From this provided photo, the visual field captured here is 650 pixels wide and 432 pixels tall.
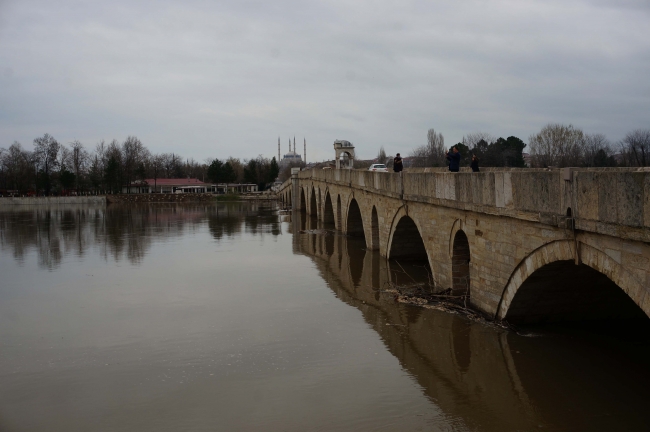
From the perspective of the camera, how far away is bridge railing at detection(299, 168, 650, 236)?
598 cm

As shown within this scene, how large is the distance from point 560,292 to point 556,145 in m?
33.2

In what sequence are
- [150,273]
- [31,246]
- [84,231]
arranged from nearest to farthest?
[150,273]
[31,246]
[84,231]

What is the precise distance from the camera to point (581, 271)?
8.27 meters

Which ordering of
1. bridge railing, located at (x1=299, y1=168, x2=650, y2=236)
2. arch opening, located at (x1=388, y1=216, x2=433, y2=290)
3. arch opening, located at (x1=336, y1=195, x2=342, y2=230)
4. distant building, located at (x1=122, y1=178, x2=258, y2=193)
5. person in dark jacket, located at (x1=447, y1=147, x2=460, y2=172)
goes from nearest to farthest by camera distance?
bridge railing, located at (x1=299, y1=168, x2=650, y2=236), person in dark jacket, located at (x1=447, y1=147, x2=460, y2=172), arch opening, located at (x1=388, y1=216, x2=433, y2=290), arch opening, located at (x1=336, y1=195, x2=342, y2=230), distant building, located at (x1=122, y1=178, x2=258, y2=193)

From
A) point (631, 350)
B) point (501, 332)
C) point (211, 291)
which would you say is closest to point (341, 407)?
point (501, 332)

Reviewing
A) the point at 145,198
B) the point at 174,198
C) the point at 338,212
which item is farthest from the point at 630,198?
the point at 145,198

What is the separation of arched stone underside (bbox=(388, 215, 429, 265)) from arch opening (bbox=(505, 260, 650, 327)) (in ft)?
20.8

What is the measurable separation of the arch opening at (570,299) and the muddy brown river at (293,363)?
194mm

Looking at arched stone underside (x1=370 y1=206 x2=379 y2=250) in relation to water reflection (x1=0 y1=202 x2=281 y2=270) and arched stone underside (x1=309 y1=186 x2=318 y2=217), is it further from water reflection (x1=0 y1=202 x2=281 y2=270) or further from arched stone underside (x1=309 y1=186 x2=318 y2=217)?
arched stone underside (x1=309 y1=186 x2=318 y2=217)

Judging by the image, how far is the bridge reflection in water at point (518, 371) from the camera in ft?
21.8

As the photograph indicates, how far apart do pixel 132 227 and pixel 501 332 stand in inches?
1049

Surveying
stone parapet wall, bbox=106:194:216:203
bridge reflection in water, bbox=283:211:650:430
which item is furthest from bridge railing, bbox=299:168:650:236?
stone parapet wall, bbox=106:194:216:203

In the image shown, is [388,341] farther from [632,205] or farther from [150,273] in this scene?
[150,273]

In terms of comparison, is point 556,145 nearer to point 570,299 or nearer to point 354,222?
point 354,222
